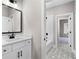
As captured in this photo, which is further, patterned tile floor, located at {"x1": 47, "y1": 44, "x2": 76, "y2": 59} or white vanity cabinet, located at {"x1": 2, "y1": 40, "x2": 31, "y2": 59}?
patterned tile floor, located at {"x1": 47, "y1": 44, "x2": 76, "y2": 59}

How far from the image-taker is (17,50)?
173cm

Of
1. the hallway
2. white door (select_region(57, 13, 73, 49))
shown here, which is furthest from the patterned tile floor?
white door (select_region(57, 13, 73, 49))

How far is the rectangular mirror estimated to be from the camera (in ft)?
6.63

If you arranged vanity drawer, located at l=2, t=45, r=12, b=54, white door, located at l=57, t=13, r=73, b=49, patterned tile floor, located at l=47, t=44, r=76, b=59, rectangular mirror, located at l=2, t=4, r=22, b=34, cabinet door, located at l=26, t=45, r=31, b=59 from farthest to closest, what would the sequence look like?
white door, located at l=57, t=13, r=73, b=49
patterned tile floor, located at l=47, t=44, r=76, b=59
cabinet door, located at l=26, t=45, r=31, b=59
rectangular mirror, located at l=2, t=4, r=22, b=34
vanity drawer, located at l=2, t=45, r=12, b=54

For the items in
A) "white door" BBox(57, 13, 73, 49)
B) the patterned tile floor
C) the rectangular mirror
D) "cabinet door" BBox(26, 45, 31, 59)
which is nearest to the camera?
the rectangular mirror

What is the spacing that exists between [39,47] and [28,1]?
1.66 metres

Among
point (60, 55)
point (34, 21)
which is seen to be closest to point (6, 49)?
point (34, 21)

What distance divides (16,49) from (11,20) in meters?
1.01

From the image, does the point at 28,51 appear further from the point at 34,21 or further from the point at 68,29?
the point at 68,29

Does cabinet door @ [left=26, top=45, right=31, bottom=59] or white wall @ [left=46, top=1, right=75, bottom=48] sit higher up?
white wall @ [left=46, top=1, right=75, bottom=48]

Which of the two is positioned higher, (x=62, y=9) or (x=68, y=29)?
(x=62, y=9)

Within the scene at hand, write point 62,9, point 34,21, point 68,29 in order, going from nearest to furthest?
point 34,21, point 62,9, point 68,29

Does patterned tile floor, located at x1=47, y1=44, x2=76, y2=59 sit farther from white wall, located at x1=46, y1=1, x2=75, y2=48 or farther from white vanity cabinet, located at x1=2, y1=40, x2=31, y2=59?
white wall, located at x1=46, y1=1, x2=75, y2=48

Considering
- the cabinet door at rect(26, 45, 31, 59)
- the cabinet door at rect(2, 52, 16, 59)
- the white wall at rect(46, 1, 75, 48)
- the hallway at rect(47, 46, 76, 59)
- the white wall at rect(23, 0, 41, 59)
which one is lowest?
the hallway at rect(47, 46, 76, 59)
